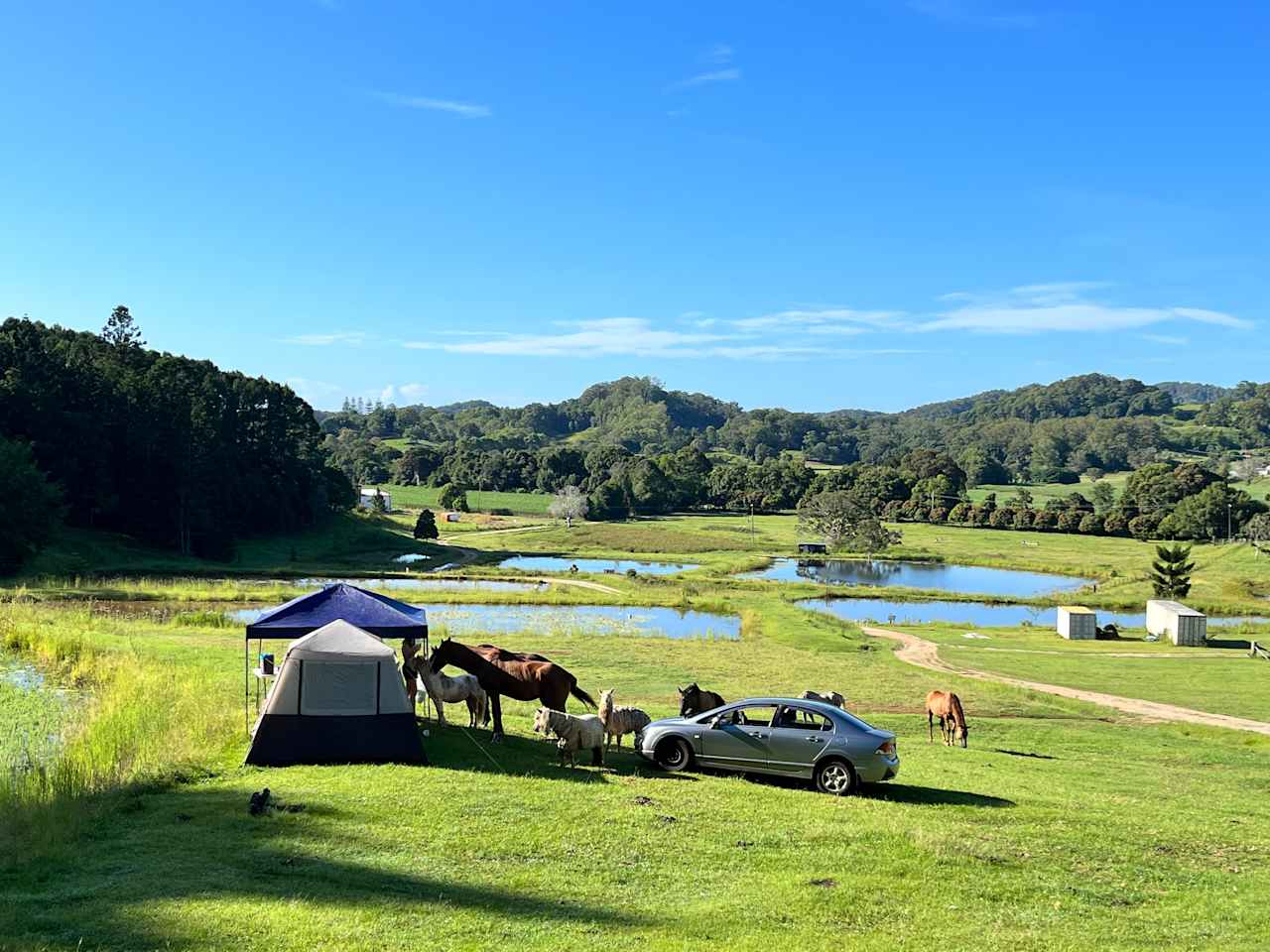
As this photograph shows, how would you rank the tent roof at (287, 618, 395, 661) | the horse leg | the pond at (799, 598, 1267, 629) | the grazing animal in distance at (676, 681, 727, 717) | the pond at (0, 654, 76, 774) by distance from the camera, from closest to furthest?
the tent roof at (287, 618, 395, 661), the pond at (0, 654, 76, 774), the horse leg, the grazing animal in distance at (676, 681, 727, 717), the pond at (799, 598, 1267, 629)

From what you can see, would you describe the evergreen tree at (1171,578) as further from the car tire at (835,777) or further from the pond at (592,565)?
the car tire at (835,777)

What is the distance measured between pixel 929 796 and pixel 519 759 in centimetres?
685

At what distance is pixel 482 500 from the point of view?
171000 millimetres

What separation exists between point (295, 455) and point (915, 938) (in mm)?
101189

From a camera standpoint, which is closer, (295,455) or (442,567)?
(442,567)

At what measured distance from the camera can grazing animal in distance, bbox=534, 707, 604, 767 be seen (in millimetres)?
16984

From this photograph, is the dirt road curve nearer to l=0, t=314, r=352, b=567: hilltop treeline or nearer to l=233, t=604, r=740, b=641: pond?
l=233, t=604, r=740, b=641: pond

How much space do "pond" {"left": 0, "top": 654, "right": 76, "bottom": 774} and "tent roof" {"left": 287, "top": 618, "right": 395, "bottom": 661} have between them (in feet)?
14.8

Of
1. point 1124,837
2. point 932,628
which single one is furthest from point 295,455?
point 1124,837

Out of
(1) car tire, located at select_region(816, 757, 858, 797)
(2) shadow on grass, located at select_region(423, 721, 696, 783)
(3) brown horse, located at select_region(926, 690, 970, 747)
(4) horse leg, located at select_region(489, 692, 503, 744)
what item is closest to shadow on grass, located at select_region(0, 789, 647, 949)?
(2) shadow on grass, located at select_region(423, 721, 696, 783)

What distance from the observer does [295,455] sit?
341 ft

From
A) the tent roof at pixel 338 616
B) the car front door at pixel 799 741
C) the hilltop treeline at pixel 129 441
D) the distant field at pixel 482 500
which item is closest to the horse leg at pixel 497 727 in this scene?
the tent roof at pixel 338 616

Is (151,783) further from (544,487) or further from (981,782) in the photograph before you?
(544,487)

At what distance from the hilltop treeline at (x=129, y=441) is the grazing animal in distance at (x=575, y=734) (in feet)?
182
